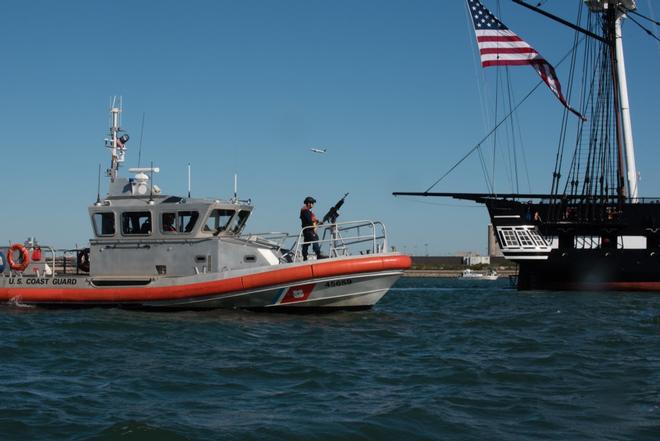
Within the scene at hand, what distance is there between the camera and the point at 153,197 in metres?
19.2

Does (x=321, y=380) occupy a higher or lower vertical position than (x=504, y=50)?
lower

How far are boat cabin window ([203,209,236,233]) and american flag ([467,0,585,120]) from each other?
812 inches

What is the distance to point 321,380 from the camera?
998 cm

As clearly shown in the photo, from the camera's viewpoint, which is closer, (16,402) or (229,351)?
(16,402)

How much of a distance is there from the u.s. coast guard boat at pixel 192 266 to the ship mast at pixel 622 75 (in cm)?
2812

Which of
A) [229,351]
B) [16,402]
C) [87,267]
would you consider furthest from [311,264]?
[16,402]

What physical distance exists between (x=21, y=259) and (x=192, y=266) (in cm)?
524

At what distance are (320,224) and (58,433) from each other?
1132 centimetres

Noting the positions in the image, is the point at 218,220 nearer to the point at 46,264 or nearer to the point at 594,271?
the point at 46,264

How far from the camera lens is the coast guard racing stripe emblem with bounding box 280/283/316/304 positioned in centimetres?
1759

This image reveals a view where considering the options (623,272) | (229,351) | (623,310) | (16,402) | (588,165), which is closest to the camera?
(16,402)

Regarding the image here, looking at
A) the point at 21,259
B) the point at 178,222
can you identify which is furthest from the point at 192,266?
the point at 21,259

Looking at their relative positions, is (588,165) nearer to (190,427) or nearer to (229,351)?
(229,351)

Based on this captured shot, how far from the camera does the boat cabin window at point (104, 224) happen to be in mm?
19250
